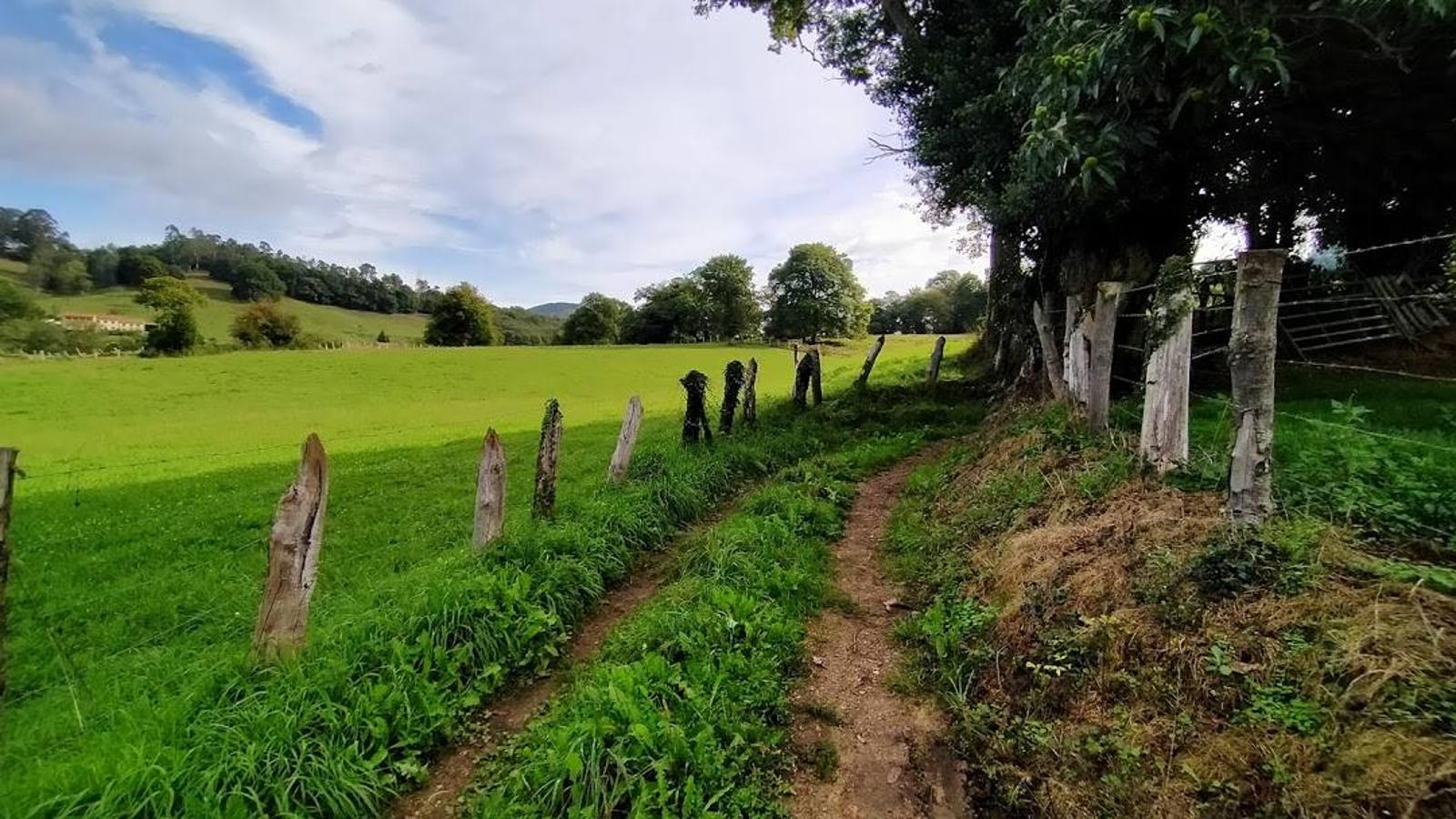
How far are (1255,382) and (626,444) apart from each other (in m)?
6.94

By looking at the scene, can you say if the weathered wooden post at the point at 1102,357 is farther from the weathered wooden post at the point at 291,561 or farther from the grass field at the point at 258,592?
the weathered wooden post at the point at 291,561

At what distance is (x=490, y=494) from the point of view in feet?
20.4

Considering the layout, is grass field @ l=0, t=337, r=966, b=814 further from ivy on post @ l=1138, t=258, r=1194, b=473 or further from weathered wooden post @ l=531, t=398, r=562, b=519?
ivy on post @ l=1138, t=258, r=1194, b=473

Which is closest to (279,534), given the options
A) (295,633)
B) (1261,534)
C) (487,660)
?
(295,633)

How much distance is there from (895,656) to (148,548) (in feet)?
34.2

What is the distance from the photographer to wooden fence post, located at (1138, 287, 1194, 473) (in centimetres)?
534

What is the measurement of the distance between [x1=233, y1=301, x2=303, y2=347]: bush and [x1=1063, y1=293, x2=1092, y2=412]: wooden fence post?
64.1m

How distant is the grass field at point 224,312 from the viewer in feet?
203

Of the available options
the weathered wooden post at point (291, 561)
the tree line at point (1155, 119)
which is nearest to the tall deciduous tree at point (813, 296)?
the tree line at point (1155, 119)

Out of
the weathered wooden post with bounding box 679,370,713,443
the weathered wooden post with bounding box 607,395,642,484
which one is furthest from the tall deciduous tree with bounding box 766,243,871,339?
the weathered wooden post with bounding box 607,395,642,484

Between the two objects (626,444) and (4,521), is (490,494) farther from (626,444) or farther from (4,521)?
(4,521)

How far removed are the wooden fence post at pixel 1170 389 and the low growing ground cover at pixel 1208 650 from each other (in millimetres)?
233

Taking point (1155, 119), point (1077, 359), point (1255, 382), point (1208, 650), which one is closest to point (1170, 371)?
point (1255, 382)

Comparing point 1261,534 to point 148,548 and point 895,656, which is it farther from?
point 148,548
